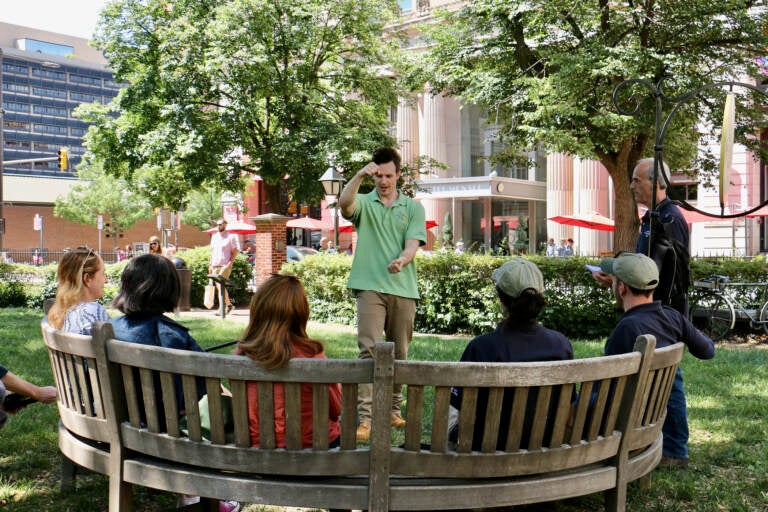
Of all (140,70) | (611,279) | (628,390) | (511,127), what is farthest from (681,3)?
(140,70)

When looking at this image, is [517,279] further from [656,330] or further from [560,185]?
[560,185]

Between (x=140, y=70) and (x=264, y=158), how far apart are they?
5.57 m

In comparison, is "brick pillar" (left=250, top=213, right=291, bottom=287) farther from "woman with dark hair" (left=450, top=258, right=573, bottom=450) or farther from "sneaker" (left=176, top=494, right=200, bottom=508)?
"woman with dark hair" (left=450, top=258, right=573, bottom=450)

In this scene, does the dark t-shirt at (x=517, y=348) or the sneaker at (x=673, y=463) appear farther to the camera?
the sneaker at (x=673, y=463)

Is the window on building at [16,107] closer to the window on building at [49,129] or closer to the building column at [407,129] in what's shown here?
the window on building at [49,129]

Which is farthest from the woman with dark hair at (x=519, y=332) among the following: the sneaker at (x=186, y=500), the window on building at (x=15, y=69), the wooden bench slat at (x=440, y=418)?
the window on building at (x=15, y=69)

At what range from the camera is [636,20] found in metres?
15.1

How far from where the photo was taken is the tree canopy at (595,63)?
46.6 feet

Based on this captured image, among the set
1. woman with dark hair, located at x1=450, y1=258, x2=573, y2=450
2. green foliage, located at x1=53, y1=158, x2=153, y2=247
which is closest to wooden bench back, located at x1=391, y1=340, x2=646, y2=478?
woman with dark hair, located at x1=450, y1=258, x2=573, y2=450

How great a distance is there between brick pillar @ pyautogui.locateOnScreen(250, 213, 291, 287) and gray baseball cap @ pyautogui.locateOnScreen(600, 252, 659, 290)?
14.3m

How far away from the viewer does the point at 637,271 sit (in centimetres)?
407

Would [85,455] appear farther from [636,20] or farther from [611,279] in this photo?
[636,20]

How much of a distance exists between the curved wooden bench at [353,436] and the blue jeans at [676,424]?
4.73 feet

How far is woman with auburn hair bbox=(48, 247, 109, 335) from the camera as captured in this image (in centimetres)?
407
